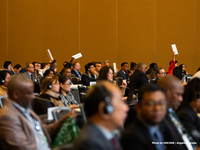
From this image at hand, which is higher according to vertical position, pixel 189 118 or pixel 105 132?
pixel 105 132

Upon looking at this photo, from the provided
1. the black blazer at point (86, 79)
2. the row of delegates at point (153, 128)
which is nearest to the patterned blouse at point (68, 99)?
the row of delegates at point (153, 128)

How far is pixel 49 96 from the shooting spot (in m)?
4.07

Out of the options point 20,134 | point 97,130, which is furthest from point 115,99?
point 20,134

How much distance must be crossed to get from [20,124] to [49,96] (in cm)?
212

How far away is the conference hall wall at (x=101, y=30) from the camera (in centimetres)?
1228

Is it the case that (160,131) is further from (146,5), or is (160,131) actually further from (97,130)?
(146,5)

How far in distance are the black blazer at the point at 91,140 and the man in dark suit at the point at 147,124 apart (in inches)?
14.8

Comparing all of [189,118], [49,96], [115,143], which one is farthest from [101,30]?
[115,143]

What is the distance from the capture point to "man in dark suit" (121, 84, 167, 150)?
1575 millimetres

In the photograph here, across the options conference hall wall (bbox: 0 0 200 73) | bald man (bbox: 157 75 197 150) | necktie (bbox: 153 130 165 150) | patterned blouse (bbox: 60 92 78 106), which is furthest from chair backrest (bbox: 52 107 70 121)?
conference hall wall (bbox: 0 0 200 73)

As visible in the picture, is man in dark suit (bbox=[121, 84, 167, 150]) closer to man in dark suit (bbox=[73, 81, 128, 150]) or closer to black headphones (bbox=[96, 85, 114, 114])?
man in dark suit (bbox=[73, 81, 128, 150])

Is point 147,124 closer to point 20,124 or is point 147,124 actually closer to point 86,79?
point 20,124

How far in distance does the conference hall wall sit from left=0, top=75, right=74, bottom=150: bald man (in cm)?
1085

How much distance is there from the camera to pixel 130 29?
12.8m
